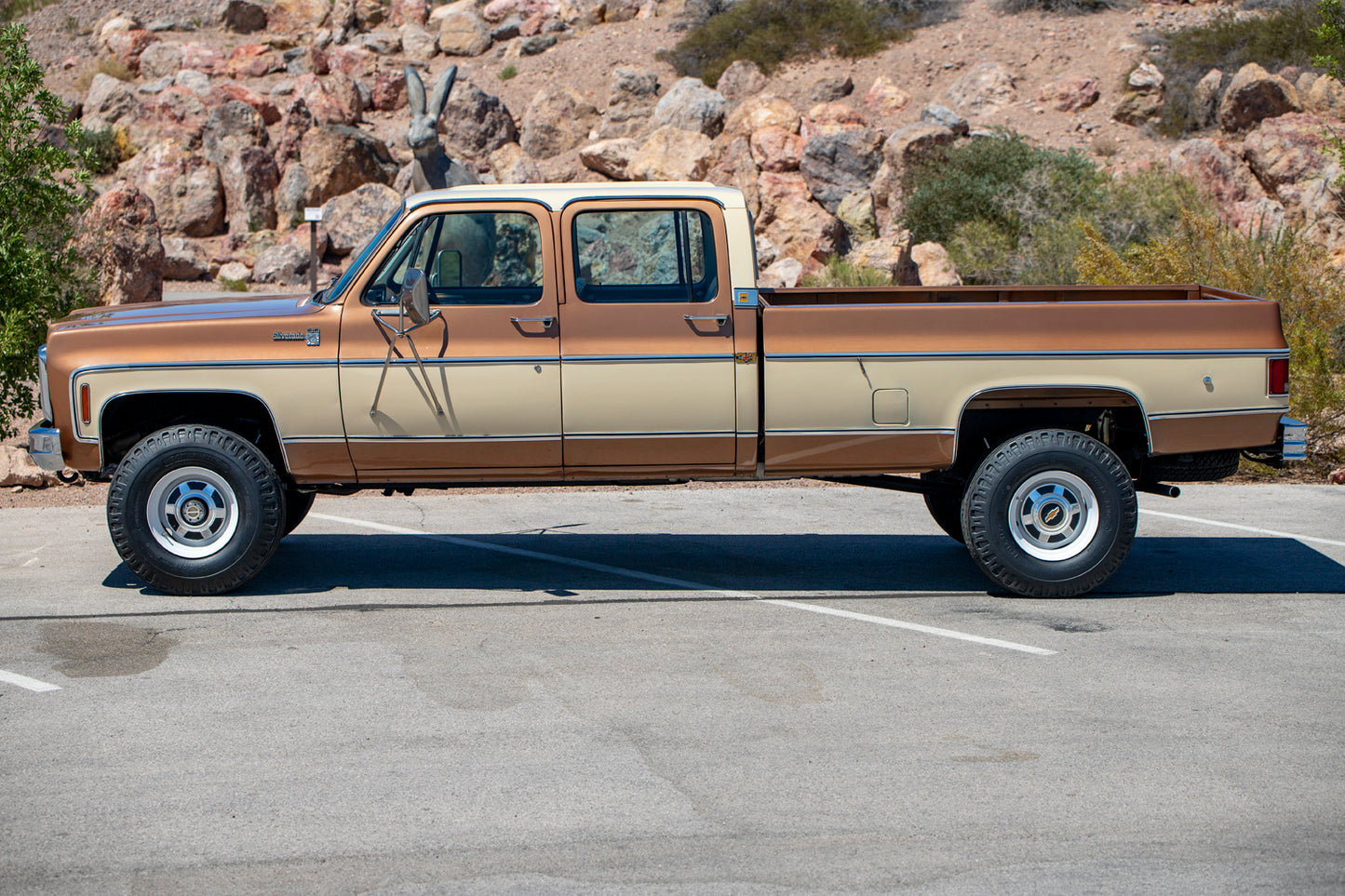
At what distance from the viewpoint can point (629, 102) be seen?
37.4m

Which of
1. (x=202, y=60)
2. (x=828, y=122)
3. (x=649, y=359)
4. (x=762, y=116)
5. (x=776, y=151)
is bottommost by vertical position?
(x=649, y=359)

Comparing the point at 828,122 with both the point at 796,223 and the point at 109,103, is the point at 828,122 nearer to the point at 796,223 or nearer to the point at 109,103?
the point at 796,223

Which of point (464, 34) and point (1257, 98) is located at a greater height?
point (464, 34)

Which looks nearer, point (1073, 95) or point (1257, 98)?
point (1257, 98)

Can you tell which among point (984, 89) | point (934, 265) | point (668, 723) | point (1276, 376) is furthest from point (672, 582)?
point (984, 89)

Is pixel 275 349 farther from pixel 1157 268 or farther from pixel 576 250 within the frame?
pixel 1157 268

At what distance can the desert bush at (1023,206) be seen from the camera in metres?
19.6

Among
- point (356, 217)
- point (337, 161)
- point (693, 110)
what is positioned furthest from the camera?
point (693, 110)

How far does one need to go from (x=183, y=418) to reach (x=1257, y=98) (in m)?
29.2

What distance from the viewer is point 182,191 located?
31.4m

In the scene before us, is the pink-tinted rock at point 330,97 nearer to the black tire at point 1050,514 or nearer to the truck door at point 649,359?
the truck door at point 649,359

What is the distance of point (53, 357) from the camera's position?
6746 mm

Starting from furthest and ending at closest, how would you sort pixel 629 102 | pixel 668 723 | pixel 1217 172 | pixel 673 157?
pixel 629 102
pixel 673 157
pixel 1217 172
pixel 668 723

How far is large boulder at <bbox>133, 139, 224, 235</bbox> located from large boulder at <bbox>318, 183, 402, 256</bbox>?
4181mm
